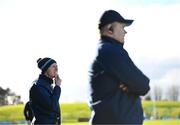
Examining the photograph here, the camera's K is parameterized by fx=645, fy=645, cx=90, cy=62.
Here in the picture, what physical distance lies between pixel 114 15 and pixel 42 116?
250 cm

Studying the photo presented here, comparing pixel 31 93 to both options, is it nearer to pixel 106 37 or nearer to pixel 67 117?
pixel 106 37

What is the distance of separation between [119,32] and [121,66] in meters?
0.27

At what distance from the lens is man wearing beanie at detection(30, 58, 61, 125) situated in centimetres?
707

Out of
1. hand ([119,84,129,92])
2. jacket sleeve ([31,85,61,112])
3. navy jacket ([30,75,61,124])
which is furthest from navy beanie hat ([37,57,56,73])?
hand ([119,84,129,92])

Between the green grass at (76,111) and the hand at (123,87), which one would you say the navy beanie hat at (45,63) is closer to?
the hand at (123,87)

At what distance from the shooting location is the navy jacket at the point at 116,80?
15.4ft

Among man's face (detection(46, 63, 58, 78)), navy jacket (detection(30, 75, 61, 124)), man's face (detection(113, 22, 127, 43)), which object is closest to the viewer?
man's face (detection(113, 22, 127, 43))

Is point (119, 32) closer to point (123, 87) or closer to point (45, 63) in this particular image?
point (123, 87)

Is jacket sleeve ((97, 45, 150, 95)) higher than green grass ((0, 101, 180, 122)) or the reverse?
higher

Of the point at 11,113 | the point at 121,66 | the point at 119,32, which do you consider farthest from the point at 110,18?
the point at 11,113

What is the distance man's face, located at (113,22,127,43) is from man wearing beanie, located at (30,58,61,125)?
2.43 meters

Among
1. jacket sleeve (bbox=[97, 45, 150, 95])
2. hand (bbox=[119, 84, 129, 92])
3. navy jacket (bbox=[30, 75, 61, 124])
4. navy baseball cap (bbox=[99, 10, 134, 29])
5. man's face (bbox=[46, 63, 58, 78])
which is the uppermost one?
navy baseball cap (bbox=[99, 10, 134, 29])

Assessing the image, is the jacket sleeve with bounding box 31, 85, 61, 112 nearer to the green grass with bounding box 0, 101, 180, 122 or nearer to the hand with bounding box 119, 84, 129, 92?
the hand with bounding box 119, 84, 129, 92

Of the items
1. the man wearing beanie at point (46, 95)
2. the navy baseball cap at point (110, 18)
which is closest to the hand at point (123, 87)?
the navy baseball cap at point (110, 18)
